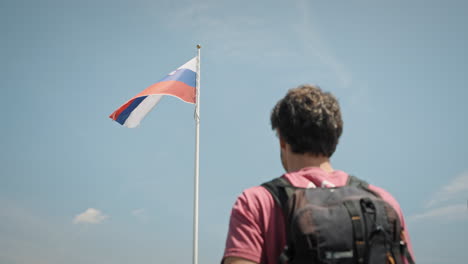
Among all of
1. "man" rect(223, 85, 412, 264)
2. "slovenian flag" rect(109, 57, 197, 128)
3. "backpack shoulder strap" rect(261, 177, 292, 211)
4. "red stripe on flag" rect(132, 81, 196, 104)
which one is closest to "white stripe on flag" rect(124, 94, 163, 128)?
"slovenian flag" rect(109, 57, 197, 128)

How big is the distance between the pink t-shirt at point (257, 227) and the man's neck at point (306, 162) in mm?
161

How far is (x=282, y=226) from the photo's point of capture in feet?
7.38

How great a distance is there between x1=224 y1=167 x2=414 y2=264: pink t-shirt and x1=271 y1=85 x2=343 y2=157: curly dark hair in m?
0.27

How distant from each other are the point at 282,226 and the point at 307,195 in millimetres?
235

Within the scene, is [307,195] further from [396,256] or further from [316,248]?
[396,256]

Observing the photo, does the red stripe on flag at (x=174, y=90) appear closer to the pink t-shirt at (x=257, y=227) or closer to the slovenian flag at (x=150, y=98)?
the slovenian flag at (x=150, y=98)

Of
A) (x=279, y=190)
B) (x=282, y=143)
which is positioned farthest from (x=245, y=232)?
(x=282, y=143)

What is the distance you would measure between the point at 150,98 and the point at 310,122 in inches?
364

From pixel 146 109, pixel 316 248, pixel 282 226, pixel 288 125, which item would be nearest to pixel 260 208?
pixel 282 226

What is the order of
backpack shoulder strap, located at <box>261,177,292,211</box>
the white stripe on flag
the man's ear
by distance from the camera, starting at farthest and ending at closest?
the white stripe on flag → the man's ear → backpack shoulder strap, located at <box>261,177,292,211</box>

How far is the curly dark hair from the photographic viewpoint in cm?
247

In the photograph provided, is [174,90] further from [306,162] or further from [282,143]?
[306,162]

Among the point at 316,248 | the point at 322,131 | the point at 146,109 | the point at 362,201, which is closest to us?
the point at 316,248

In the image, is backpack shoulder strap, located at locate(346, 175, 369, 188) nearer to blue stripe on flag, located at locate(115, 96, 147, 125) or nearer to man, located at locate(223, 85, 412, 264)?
man, located at locate(223, 85, 412, 264)
